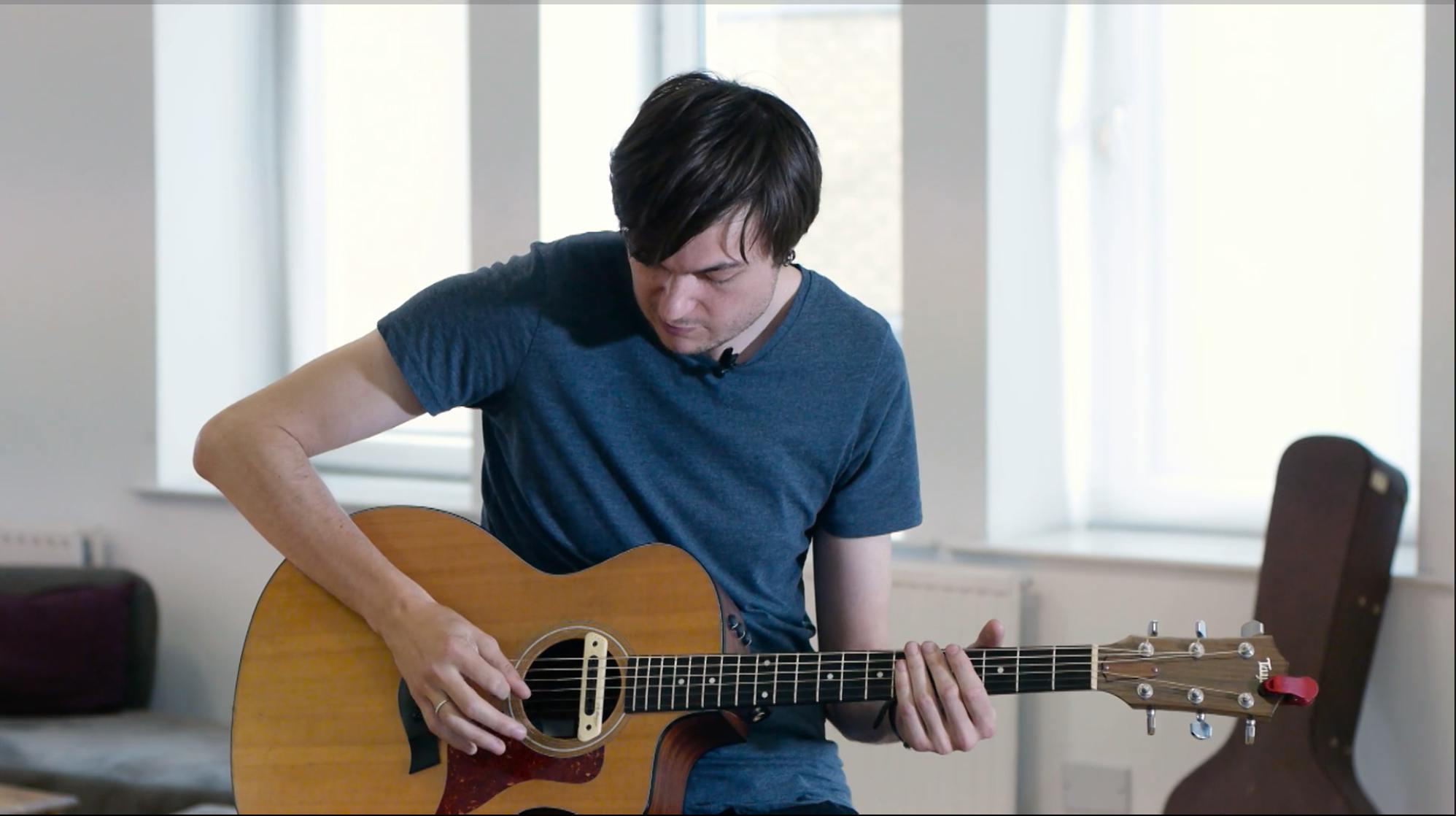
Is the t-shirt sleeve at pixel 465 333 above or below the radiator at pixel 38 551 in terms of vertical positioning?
above

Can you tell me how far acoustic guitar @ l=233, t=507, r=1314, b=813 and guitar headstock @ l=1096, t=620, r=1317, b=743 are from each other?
6cm

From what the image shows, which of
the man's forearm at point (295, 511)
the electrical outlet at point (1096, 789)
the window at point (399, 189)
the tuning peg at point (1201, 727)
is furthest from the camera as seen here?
the electrical outlet at point (1096, 789)

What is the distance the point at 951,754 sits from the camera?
8.20 ft

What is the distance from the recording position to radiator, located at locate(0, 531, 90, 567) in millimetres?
872

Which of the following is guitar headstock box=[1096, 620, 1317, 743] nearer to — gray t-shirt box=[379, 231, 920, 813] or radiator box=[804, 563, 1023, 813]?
gray t-shirt box=[379, 231, 920, 813]

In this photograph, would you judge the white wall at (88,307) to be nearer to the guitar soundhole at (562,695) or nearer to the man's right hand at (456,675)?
the man's right hand at (456,675)

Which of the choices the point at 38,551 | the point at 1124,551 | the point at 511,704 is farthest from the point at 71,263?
the point at 1124,551

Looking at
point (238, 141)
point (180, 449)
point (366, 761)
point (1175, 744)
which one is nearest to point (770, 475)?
point (366, 761)

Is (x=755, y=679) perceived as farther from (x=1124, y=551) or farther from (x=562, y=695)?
(x=1124, y=551)

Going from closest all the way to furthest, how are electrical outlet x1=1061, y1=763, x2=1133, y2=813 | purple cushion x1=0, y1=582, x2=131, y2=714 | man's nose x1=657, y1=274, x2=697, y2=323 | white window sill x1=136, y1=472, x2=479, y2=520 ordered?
1. purple cushion x1=0, y1=582, x2=131, y2=714
2. man's nose x1=657, y1=274, x2=697, y2=323
3. electrical outlet x1=1061, y1=763, x2=1133, y2=813
4. white window sill x1=136, y1=472, x2=479, y2=520

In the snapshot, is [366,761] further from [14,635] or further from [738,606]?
[14,635]

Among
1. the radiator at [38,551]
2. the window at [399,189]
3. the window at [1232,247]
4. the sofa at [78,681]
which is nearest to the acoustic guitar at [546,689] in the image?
the sofa at [78,681]

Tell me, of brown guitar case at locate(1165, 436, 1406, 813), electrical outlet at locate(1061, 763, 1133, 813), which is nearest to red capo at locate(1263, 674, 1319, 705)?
brown guitar case at locate(1165, 436, 1406, 813)

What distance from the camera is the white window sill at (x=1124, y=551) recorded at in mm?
2422
